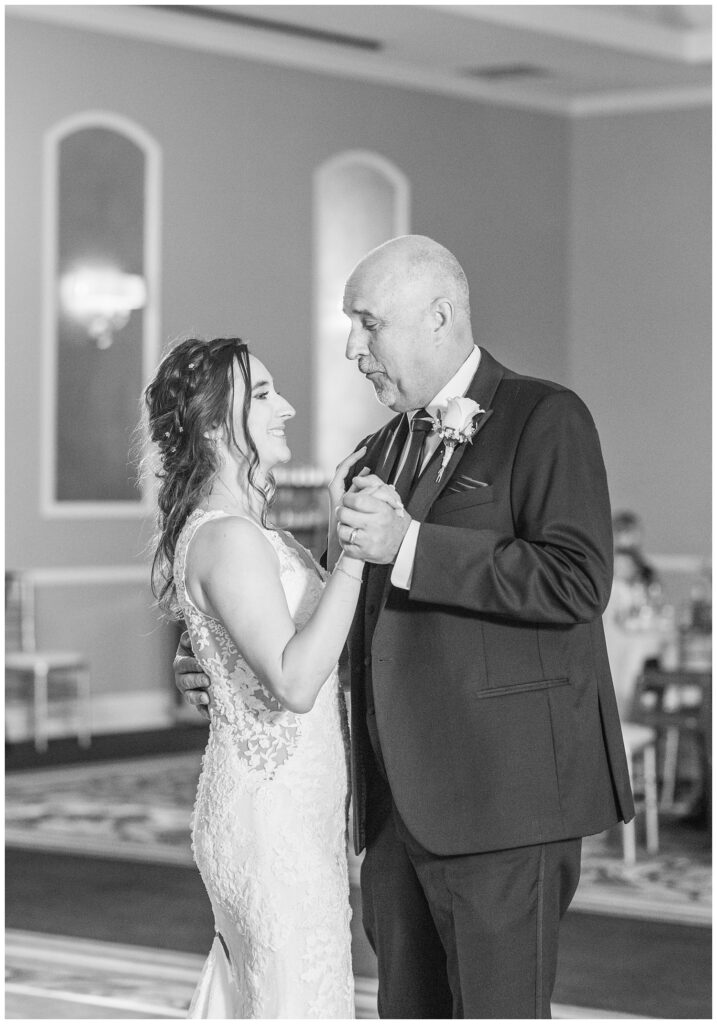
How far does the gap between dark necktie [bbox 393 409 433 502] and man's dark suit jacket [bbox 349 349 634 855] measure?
0.08 meters

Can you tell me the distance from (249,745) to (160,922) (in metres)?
3.05

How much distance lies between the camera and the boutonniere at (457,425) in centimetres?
276

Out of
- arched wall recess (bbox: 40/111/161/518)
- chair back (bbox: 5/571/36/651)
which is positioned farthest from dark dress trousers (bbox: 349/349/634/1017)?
arched wall recess (bbox: 40/111/161/518)

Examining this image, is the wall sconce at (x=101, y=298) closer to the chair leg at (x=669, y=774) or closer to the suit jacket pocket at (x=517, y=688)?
the chair leg at (x=669, y=774)

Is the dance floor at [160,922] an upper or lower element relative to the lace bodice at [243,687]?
lower

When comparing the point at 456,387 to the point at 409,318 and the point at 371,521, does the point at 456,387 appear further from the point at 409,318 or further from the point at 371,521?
the point at 371,521

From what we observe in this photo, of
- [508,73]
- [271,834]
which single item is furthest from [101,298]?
[271,834]

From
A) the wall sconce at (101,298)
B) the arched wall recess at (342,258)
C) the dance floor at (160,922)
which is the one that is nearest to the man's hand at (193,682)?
the dance floor at (160,922)

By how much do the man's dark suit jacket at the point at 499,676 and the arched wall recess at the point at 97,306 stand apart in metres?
7.20

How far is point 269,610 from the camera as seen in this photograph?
2.70 metres

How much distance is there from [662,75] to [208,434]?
393 inches

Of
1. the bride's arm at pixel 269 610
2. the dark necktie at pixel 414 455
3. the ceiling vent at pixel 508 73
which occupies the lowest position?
the bride's arm at pixel 269 610

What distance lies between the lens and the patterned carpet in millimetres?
6062

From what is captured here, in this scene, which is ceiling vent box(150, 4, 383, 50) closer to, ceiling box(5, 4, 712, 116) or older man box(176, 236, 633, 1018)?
ceiling box(5, 4, 712, 116)
